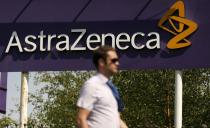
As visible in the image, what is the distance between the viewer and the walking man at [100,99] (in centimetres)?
508

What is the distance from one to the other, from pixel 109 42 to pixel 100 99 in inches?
348

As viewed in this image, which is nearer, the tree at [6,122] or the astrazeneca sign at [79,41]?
the astrazeneca sign at [79,41]

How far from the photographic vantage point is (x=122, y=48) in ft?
45.3

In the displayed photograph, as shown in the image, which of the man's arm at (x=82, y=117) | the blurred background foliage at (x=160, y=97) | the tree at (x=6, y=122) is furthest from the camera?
the tree at (x=6, y=122)

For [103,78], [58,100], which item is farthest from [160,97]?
[103,78]

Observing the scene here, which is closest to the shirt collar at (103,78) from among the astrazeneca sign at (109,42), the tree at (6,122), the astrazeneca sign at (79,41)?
the astrazeneca sign at (109,42)

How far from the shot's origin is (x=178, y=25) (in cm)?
1369

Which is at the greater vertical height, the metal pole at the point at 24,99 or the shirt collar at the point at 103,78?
the metal pole at the point at 24,99

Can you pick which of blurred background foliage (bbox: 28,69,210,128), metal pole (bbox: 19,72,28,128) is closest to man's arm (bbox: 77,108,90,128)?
metal pole (bbox: 19,72,28,128)

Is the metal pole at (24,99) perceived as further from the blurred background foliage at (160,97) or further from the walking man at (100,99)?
the blurred background foliage at (160,97)

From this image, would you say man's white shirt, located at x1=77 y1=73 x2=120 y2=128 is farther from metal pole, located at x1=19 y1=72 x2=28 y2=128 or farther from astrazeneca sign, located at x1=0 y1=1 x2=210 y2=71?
metal pole, located at x1=19 y1=72 x2=28 y2=128

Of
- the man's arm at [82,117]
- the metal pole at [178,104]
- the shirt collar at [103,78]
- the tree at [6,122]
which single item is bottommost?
the man's arm at [82,117]

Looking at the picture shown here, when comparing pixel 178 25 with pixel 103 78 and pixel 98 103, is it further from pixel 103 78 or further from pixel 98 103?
pixel 98 103

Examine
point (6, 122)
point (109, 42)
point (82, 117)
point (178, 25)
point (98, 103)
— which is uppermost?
point (178, 25)
